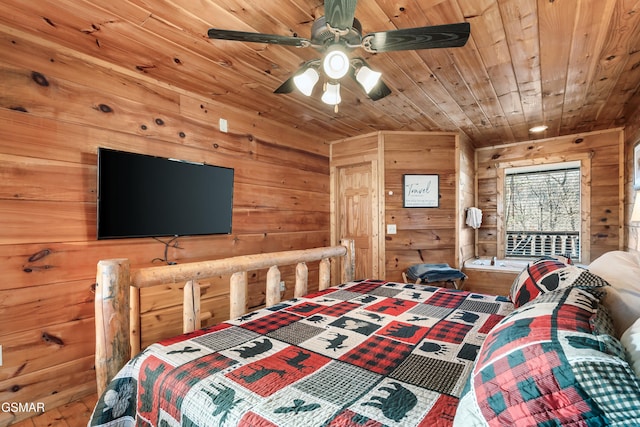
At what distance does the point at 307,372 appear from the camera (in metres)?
1.03

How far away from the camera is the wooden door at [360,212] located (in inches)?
156

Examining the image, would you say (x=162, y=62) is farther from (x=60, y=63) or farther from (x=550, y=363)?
(x=550, y=363)

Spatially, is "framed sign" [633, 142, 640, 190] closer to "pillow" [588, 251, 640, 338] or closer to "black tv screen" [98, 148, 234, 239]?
"pillow" [588, 251, 640, 338]

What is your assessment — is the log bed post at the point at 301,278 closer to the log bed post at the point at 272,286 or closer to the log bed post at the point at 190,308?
the log bed post at the point at 272,286

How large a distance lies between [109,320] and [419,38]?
1.76m

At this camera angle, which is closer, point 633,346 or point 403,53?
point 633,346

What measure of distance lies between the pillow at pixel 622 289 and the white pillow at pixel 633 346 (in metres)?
0.26

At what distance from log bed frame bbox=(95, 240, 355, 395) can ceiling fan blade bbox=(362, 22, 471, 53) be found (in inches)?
52.3

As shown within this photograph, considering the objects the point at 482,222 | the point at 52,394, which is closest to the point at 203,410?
the point at 52,394

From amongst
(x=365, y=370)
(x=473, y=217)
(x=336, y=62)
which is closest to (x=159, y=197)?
(x=336, y=62)

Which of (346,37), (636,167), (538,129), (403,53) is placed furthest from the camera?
(538,129)

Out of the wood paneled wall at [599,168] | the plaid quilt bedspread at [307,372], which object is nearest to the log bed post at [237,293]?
the plaid quilt bedspread at [307,372]

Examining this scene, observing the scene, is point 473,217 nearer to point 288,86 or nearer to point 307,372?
point 288,86
